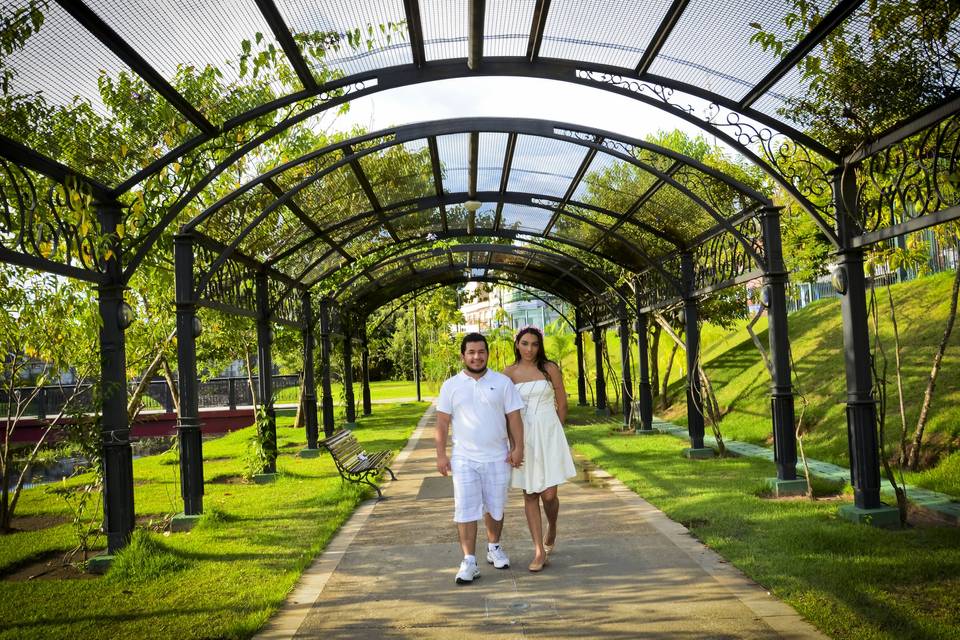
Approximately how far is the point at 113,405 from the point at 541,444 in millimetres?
3915

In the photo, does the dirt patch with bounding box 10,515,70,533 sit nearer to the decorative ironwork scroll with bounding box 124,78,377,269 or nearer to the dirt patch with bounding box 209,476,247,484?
the dirt patch with bounding box 209,476,247,484

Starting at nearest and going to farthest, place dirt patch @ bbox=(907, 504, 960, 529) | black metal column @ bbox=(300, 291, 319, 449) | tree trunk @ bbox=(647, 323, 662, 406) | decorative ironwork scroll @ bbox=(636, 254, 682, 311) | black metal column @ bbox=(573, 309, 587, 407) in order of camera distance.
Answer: dirt patch @ bbox=(907, 504, 960, 529) → decorative ironwork scroll @ bbox=(636, 254, 682, 311) → black metal column @ bbox=(300, 291, 319, 449) → tree trunk @ bbox=(647, 323, 662, 406) → black metal column @ bbox=(573, 309, 587, 407)

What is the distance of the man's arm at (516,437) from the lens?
18.0 feet

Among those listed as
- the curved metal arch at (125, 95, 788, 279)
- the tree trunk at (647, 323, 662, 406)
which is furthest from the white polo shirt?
the tree trunk at (647, 323, 662, 406)

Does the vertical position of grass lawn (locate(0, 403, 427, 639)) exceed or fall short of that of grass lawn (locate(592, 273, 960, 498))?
it falls short

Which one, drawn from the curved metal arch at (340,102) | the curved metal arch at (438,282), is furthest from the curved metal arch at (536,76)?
the curved metal arch at (438,282)

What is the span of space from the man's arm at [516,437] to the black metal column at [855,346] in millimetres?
3385

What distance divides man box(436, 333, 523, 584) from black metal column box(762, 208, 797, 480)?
4332mm

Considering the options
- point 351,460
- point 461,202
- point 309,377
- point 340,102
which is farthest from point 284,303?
point 340,102

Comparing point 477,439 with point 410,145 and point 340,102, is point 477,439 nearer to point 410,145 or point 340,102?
point 340,102

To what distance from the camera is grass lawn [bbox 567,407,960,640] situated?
14.2 feet

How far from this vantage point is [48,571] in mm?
6949

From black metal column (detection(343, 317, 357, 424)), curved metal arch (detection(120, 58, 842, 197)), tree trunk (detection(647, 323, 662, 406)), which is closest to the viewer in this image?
curved metal arch (detection(120, 58, 842, 197))

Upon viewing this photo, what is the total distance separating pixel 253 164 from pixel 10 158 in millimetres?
6567
